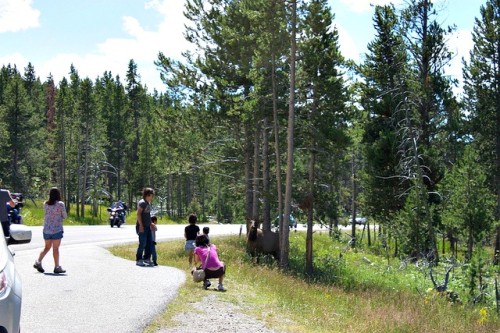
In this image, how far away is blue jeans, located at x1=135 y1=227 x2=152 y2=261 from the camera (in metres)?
14.8

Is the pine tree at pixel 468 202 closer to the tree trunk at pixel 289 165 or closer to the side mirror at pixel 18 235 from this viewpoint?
the tree trunk at pixel 289 165

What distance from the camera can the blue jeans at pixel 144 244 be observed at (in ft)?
48.4

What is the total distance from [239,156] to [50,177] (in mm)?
57139

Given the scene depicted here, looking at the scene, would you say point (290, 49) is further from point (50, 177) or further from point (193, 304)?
point (50, 177)

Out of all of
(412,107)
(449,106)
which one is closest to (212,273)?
(412,107)

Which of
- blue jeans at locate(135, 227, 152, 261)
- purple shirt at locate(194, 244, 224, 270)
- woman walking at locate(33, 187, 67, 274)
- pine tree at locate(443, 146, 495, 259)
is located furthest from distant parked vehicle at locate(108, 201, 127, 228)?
purple shirt at locate(194, 244, 224, 270)

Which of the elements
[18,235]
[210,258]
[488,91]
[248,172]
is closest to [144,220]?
[210,258]

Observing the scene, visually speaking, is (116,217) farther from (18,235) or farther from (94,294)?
(18,235)

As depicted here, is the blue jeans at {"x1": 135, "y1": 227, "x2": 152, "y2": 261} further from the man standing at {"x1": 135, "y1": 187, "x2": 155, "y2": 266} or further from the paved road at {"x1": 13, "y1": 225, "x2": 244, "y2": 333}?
the paved road at {"x1": 13, "y1": 225, "x2": 244, "y2": 333}

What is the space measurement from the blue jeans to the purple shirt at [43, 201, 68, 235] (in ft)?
9.80

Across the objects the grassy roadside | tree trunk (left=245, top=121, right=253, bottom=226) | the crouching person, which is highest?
tree trunk (left=245, top=121, right=253, bottom=226)

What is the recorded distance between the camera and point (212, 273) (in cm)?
1186

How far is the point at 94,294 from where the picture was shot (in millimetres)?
9992

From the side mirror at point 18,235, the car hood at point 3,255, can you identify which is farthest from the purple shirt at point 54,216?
the car hood at point 3,255
